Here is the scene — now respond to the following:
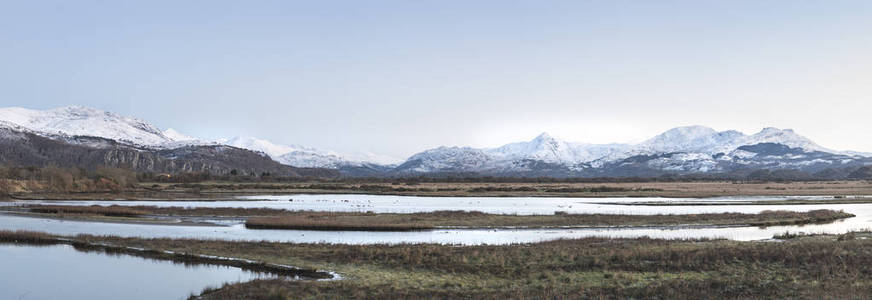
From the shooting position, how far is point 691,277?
24.8 metres

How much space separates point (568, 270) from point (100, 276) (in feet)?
69.4

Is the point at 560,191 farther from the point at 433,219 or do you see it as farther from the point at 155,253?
the point at 155,253

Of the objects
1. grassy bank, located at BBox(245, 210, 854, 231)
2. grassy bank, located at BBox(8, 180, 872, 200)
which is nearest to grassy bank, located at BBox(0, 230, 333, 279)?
grassy bank, located at BBox(245, 210, 854, 231)

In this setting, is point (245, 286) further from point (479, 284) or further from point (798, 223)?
point (798, 223)

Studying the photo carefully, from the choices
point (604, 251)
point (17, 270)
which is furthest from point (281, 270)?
point (604, 251)

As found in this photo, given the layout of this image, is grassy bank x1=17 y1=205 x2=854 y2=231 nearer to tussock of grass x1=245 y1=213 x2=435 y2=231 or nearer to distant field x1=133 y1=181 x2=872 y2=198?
tussock of grass x1=245 y1=213 x2=435 y2=231

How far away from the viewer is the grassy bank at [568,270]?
21850 mm

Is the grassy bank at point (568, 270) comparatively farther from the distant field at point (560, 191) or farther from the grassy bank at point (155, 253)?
the distant field at point (560, 191)

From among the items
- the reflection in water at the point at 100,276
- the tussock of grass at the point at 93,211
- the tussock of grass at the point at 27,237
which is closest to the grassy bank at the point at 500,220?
the tussock of grass at the point at 27,237

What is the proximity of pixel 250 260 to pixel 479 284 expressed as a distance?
43.5 ft

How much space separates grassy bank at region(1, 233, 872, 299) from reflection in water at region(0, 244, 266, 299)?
2.67 metres

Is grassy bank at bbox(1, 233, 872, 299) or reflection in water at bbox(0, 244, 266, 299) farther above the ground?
grassy bank at bbox(1, 233, 872, 299)

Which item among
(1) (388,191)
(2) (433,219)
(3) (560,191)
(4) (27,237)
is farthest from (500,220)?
(1) (388,191)

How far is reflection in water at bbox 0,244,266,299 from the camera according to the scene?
24.7m
